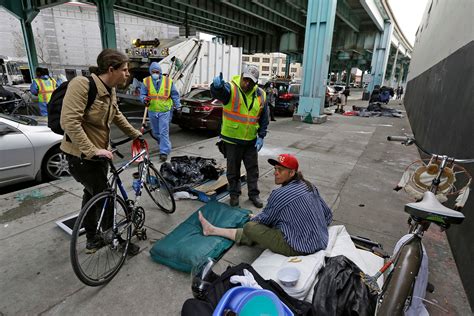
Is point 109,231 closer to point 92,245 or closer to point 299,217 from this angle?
point 92,245

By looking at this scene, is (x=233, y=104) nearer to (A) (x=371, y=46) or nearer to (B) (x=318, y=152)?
(B) (x=318, y=152)

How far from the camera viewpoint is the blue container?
4.97ft

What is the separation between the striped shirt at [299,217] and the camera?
2.44 meters

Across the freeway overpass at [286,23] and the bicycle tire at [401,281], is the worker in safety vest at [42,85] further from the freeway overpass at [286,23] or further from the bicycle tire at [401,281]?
the bicycle tire at [401,281]

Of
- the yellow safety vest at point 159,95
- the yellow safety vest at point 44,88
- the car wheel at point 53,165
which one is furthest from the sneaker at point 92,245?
the yellow safety vest at point 44,88

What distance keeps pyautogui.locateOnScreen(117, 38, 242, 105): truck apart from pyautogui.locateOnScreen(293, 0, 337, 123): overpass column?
364 centimetres

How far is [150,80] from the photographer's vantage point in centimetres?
588

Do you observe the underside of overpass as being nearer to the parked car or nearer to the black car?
the black car

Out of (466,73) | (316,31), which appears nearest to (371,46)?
(316,31)

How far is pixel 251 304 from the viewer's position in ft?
5.05

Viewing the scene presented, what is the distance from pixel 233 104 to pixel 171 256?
79.4 inches

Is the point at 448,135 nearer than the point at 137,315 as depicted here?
No

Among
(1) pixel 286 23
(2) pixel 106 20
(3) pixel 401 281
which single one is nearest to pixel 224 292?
(3) pixel 401 281

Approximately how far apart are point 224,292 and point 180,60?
31.1 feet
